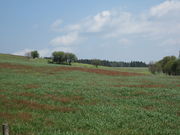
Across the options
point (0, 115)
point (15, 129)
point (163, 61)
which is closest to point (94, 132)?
point (15, 129)

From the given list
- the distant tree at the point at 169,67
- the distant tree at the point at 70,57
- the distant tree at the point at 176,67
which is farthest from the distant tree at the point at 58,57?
the distant tree at the point at 176,67

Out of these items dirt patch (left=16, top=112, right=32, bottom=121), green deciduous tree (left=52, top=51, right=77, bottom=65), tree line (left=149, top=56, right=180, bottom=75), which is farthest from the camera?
green deciduous tree (left=52, top=51, right=77, bottom=65)

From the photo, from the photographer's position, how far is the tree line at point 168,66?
8175cm

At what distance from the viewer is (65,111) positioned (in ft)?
38.1

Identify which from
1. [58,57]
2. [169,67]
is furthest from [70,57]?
[169,67]

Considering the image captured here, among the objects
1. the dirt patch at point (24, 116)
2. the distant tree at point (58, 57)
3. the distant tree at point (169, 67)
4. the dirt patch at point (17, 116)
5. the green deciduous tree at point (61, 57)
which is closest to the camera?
the dirt patch at point (17, 116)

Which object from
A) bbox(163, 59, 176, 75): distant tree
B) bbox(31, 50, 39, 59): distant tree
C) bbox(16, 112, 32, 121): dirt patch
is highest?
bbox(31, 50, 39, 59): distant tree

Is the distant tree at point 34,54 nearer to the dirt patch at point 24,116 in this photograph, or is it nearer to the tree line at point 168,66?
the tree line at point 168,66

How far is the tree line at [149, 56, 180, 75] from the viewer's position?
8175 cm

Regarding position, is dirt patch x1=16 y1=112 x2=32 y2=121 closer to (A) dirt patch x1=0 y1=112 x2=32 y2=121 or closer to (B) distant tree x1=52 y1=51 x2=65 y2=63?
(A) dirt patch x1=0 y1=112 x2=32 y2=121

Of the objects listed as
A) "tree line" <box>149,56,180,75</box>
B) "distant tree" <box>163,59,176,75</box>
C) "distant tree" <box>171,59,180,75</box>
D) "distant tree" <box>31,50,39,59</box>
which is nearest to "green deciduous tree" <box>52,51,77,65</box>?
"distant tree" <box>31,50,39,59</box>

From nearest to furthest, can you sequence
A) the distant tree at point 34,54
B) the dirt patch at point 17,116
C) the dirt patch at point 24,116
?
1. the dirt patch at point 17,116
2. the dirt patch at point 24,116
3. the distant tree at point 34,54

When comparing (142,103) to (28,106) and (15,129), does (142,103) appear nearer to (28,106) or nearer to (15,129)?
(28,106)

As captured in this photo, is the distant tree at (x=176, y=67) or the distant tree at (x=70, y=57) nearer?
the distant tree at (x=176, y=67)
